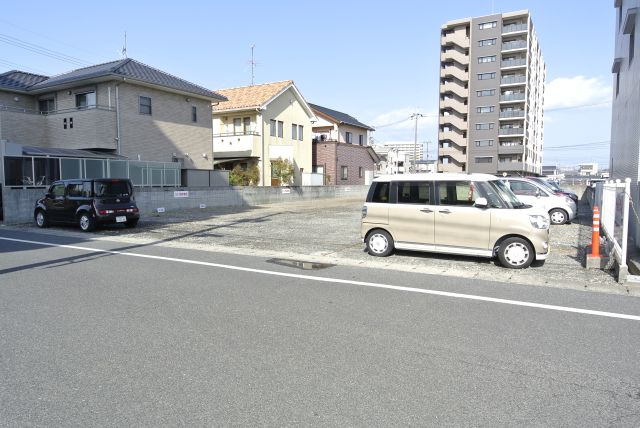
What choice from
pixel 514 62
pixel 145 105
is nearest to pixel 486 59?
pixel 514 62

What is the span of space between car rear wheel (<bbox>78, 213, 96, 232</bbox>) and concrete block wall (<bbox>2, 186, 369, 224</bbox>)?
4557 mm

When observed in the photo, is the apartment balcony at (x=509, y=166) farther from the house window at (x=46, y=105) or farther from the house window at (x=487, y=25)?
the house window at (x=46, y=105)

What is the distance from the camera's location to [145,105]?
80.3 feet

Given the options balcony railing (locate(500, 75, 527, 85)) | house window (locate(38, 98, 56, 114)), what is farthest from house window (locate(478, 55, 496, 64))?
house window (locate(38, 98, 56, 114))

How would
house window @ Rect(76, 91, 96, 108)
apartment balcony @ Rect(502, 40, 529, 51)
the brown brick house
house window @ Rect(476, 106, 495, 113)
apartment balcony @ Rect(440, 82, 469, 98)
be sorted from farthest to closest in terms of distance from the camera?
apartment balcony @ Rect(440, 82, 469, 98)
house window @ Rect(476, 106, 495, 113)
apartment balcony @ Rect(502, 40, 529, 51)
the brown brick house
house window @ Rect(76, 91, 96, 108)

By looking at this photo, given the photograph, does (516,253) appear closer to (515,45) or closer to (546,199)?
(546,199)

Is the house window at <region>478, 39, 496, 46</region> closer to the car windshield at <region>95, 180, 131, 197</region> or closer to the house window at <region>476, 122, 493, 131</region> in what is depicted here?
the house window at <region>476, 122, 493, 131</region>

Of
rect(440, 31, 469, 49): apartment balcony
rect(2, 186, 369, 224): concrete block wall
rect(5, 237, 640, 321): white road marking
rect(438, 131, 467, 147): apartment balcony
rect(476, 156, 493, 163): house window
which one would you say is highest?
rect(440, 31, 469, 49): apartment balcony

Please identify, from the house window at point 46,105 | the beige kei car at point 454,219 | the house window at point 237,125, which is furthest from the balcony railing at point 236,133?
the beige kei car at point 454,219

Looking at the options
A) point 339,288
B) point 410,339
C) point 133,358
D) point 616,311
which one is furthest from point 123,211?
point 616,311

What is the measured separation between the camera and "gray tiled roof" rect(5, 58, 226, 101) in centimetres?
2285

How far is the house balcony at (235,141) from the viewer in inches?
1225

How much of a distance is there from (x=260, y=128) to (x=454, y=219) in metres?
24.6

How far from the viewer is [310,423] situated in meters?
2.95
